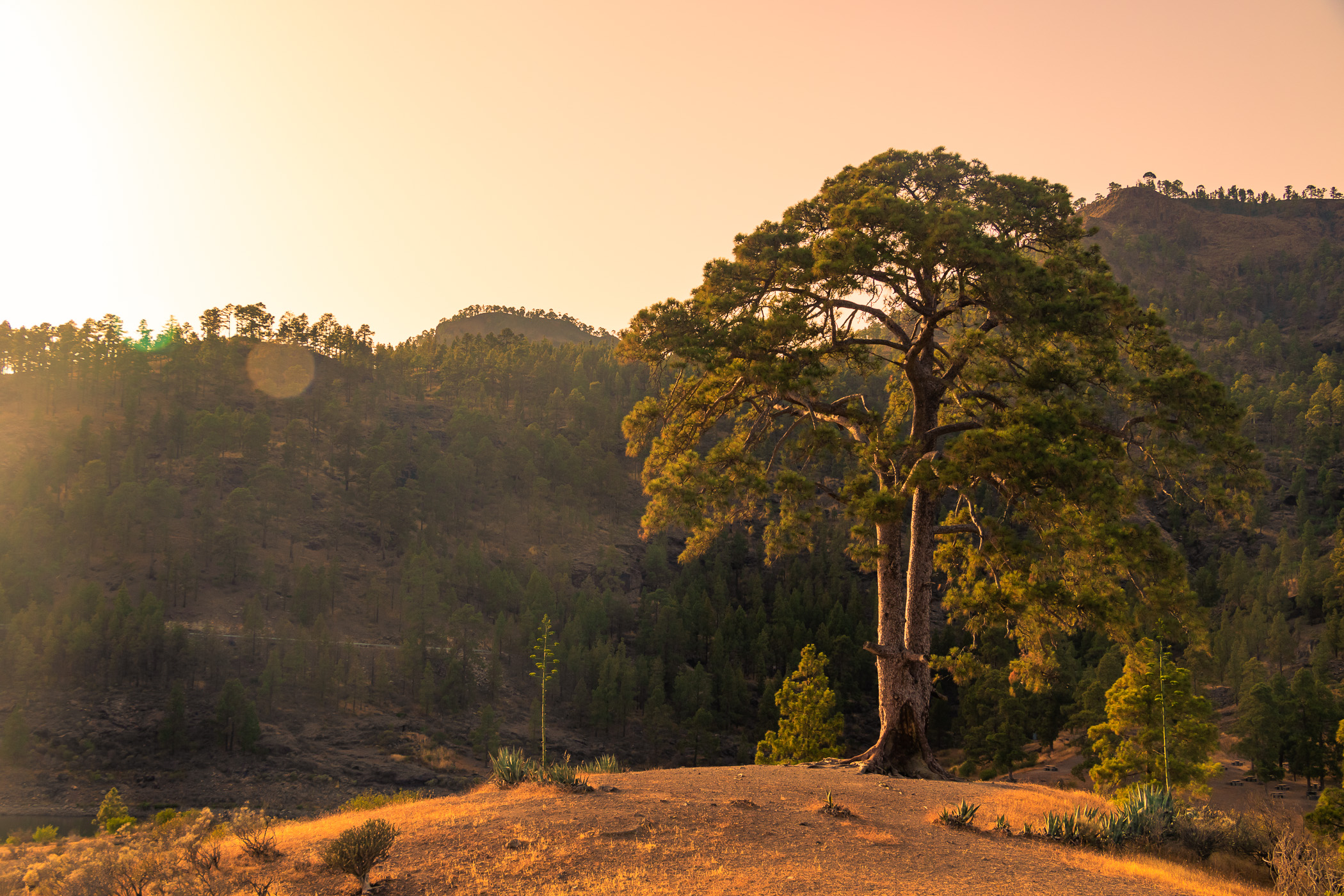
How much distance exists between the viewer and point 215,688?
216ft

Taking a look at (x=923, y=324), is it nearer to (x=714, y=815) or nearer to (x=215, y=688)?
(x=714, y=815)

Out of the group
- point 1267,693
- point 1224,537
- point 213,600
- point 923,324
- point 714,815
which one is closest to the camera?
point 714,815

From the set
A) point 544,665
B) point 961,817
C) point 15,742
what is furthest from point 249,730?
point 961,817

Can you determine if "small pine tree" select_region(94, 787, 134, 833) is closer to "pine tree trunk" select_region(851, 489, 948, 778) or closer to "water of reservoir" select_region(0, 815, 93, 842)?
"water of reservoir" select_region(0, 815, 93, 842)

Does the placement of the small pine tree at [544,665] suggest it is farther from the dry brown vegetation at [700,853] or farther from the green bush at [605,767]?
the dry brown vegetation at [700,853]

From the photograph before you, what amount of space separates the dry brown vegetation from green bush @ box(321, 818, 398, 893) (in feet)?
0.51

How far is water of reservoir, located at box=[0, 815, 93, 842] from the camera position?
48844 mm

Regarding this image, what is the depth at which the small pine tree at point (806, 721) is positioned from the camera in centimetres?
3388

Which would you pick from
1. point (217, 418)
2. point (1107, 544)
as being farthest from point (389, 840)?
point (217, 418)

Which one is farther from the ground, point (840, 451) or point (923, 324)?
point (923, 324)

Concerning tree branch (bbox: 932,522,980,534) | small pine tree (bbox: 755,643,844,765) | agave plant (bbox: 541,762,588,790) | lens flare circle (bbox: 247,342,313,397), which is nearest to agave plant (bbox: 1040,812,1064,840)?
agave plant (bbox: 541,762,588,790)

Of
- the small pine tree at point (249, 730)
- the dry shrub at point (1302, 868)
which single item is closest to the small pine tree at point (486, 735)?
the small pine tree at point (249, 730)

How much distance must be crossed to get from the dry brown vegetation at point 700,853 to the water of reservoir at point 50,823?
4873cm

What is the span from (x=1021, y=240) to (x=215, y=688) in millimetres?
68178
